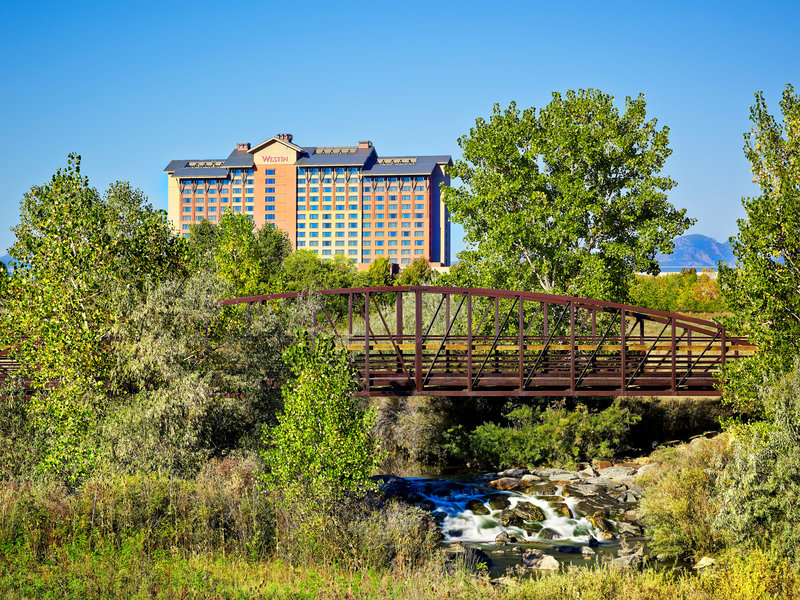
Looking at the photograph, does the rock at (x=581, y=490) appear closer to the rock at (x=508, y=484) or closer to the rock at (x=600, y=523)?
the rock at (x=508, y=484)

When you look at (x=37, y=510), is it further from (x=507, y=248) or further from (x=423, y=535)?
(x=507, y=248)

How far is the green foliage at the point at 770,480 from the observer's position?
55.6 ft

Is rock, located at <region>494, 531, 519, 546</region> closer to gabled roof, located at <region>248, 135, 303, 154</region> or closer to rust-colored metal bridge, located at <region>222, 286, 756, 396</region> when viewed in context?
rust-colored metal bridge, located at <region>222, 286, 756, 396</region>

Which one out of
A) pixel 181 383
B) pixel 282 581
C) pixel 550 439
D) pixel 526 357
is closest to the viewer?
pixel 282 581

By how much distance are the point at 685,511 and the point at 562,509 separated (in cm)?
480

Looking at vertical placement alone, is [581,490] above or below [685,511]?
below

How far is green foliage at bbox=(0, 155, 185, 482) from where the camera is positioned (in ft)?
60.6

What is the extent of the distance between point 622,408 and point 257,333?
17675 mm

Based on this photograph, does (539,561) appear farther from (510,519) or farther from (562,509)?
(562,509)

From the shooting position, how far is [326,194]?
17550 centimetres

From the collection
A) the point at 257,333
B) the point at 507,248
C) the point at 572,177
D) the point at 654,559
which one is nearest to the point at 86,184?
the point at 257,333

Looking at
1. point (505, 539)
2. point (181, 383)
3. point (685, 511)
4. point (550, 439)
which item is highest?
point (181, 383)

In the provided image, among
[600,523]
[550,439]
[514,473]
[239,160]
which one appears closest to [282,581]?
[600,523]

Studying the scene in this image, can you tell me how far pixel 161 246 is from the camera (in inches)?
836
